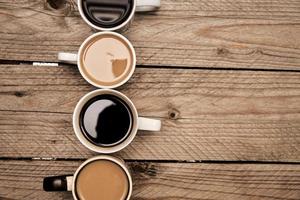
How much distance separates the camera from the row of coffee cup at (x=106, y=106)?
110cm

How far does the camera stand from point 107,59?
45.1 inches

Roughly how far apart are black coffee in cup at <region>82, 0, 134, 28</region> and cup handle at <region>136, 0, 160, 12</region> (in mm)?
21

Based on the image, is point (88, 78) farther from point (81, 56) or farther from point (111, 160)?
point (111, 160)

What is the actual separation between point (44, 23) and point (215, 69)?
0.42 metres

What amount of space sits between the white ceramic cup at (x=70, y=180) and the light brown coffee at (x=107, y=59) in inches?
6.8

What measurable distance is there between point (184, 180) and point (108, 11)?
1.43 feet

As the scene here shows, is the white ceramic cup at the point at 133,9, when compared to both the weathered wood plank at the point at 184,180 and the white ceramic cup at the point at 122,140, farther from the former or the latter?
the weathered wood plank at the point at 184,180

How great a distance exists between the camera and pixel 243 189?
3.86 ft

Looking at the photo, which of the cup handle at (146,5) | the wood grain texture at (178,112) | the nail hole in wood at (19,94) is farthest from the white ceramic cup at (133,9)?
the nail hole in wood at (19,94)

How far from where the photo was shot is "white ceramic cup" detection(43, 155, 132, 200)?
1069mm

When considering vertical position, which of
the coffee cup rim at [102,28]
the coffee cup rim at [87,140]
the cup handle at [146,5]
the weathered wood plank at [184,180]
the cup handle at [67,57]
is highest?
the cup handle at [146,5]

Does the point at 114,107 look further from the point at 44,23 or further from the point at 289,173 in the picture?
the point at 289,173

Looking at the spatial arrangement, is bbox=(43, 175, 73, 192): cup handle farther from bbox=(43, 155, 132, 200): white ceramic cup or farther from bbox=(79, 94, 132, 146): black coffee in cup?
bbox=(79, 94, 132, 146): black coffee in cup

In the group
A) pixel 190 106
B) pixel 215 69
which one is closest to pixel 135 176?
pixel 190 106
